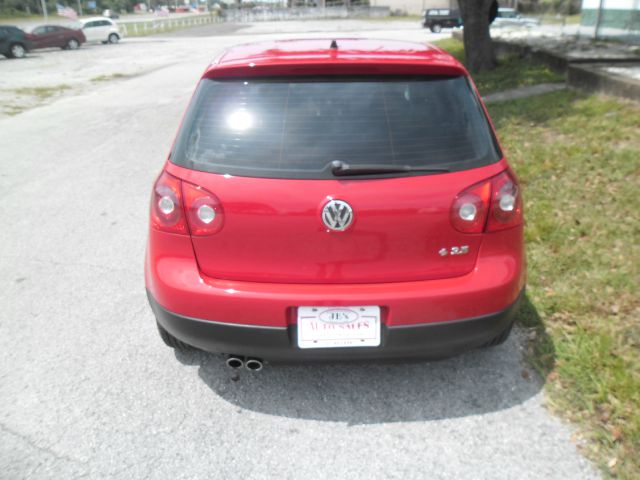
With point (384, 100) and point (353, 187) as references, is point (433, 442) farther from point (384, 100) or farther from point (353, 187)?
point (384, 100)

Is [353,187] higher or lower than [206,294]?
higher

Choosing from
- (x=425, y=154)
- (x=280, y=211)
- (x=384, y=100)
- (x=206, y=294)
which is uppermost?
(x=384, y=100)

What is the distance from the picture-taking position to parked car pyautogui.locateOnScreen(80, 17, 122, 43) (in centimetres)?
3762

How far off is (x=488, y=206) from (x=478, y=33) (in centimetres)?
1042

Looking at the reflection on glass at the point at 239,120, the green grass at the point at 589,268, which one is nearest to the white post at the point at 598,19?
the green grass at the point at 589,268

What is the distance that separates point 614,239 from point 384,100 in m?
2.47

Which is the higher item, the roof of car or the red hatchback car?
the roof of car

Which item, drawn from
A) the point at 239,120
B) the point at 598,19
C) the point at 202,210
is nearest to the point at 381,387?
the point at 202,210

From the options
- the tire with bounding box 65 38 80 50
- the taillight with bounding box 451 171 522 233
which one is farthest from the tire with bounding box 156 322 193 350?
the tire with bounding box 65 38 80 50

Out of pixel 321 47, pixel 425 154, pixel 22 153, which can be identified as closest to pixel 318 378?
pixel 425 154

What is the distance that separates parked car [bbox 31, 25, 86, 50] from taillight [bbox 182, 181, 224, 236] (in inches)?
1338

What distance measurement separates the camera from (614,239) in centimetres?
414

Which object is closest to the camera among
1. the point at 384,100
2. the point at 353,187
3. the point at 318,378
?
the point at 353,187

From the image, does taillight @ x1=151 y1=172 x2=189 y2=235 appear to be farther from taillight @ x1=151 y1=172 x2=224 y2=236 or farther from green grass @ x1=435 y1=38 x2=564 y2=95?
green grass @ x1=435 y1=38 x2=564 y2=95
